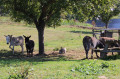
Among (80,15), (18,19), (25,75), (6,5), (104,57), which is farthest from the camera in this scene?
(18,19)

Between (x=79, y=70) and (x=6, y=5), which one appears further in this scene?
(x=6, y=5)

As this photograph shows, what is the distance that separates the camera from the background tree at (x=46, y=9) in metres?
14.6

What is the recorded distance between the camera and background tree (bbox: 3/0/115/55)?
14.6 metres

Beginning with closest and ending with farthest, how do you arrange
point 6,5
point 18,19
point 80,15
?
point 80,15 → point 6,5 → point 18,19

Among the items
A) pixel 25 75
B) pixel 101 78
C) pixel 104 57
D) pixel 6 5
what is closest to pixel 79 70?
pixel 101 78

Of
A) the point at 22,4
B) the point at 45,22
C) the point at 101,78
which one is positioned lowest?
the point at 101,78

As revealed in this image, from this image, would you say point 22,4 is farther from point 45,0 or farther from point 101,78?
point 101,78

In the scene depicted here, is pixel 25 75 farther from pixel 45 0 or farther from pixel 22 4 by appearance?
pixel 22 4

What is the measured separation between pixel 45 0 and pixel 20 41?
17.5ft

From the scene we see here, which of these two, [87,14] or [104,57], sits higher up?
[87,14]

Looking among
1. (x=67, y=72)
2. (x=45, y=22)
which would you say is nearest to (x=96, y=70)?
(x=67, y=72)

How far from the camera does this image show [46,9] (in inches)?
644

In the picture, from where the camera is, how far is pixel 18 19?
17547mm

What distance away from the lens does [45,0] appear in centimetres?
1474
